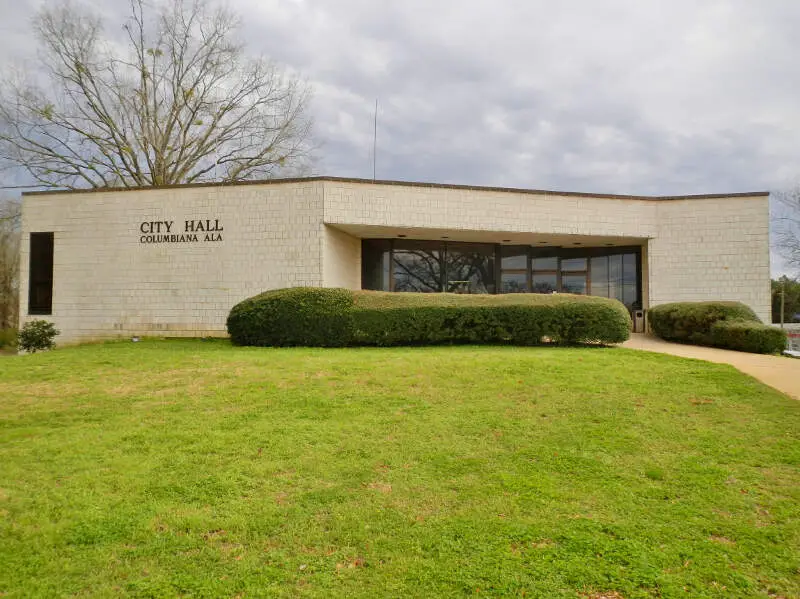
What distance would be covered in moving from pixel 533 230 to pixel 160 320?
37.3ft

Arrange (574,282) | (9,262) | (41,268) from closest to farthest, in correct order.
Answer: (41,268)
(574,282)
(9,262)

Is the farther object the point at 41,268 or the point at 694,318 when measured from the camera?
the point at 41,268

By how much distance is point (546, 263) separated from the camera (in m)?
18.4

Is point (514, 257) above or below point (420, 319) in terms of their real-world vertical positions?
above

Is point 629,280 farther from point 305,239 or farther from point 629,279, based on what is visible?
point 305,239

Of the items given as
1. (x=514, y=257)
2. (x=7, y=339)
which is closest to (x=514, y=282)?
(x=514, y=257)

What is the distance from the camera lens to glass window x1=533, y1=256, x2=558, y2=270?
18.3m

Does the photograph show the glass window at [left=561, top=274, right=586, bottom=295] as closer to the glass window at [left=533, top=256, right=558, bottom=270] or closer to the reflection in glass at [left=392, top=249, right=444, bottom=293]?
the glass window at [left=533, top=256, right=558, bottom=270]

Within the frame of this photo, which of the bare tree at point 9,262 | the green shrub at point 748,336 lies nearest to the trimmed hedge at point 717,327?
the green shrub at point 748,336

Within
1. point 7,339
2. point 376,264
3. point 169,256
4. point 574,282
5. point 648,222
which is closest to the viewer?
point 169,256

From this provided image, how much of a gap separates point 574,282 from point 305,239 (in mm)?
10219

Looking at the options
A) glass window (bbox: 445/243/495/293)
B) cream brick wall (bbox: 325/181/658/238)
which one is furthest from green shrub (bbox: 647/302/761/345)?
glass window (bbox: 445/243/495/293)

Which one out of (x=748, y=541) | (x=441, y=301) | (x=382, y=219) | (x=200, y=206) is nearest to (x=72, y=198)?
(x=200, y=206)

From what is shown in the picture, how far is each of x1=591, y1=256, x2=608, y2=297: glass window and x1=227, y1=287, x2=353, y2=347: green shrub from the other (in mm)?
10900
